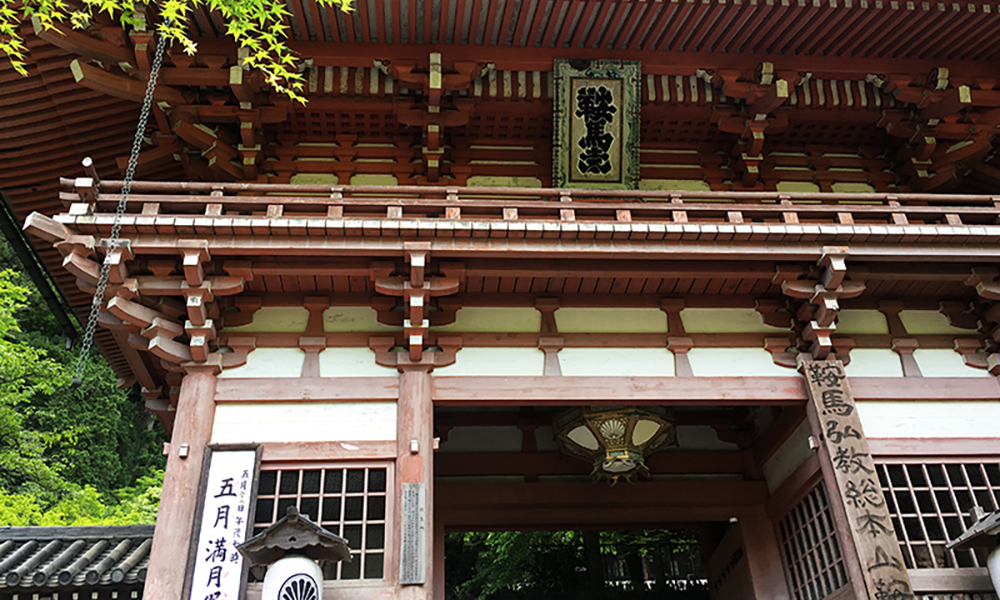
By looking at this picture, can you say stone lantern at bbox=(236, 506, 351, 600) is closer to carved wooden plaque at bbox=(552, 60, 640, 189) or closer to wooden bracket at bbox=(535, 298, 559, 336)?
wooden bracket at bbox=(535, 298, 559, 336)

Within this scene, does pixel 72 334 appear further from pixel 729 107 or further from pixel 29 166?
pixel 729 107

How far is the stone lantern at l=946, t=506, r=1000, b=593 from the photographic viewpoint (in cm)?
577

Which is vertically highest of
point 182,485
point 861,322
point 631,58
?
point 631,58

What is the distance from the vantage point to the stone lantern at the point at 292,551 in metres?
5.15

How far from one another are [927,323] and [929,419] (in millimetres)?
1143

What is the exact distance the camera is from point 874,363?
728 cm

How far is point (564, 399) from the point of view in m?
6.75

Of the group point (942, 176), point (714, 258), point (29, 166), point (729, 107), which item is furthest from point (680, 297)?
point (29, 166)

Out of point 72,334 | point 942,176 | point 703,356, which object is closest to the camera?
point 703,356

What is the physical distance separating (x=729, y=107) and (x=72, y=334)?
9.25 metres

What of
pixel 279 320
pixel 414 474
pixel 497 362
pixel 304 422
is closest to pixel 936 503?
pixel 497 362

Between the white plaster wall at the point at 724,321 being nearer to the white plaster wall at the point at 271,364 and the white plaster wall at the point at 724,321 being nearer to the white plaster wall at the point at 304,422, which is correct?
the white plaster wall at the point at 304,422

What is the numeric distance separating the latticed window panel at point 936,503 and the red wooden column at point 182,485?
5.93m

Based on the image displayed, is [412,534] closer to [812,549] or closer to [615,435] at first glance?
[615,435]
